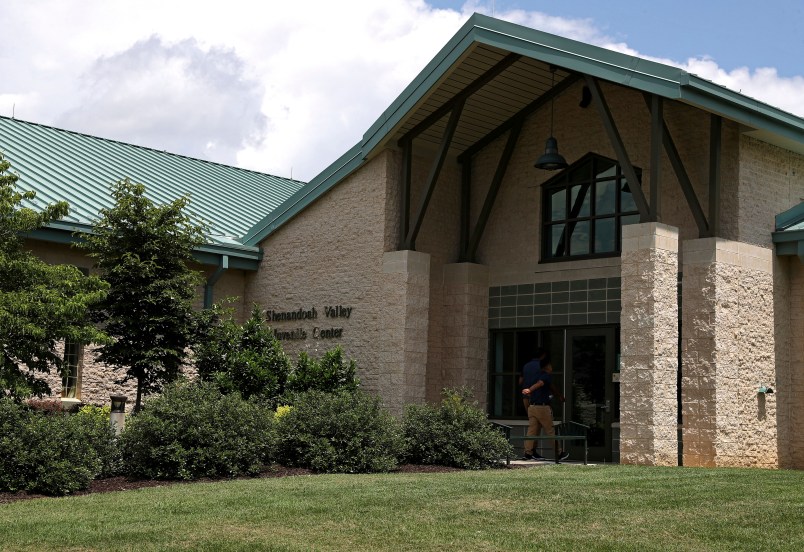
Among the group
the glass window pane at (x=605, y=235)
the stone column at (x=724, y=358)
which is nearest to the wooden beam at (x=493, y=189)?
the glass window pane at (x=605, y=235)

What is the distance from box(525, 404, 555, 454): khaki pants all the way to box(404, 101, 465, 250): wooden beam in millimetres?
3851

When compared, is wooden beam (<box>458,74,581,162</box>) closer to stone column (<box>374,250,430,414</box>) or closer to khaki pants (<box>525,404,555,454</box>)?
stone column (<box>374,250,430,414</box>)

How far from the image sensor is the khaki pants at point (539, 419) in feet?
61.6

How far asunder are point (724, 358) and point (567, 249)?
4.32 m

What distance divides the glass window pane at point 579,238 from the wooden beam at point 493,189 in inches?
68.5

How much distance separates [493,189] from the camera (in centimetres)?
2138

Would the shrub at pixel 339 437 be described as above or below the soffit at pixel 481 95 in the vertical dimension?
below

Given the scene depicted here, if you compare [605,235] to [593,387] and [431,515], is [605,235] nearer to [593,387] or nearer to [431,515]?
[593,387]

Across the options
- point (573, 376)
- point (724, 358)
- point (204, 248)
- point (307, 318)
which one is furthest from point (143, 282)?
point (724, 358)

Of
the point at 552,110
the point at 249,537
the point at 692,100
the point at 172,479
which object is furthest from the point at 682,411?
the point at 249,537

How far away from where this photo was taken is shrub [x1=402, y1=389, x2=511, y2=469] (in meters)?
16.4

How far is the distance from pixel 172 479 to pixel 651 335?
7357 millimetres

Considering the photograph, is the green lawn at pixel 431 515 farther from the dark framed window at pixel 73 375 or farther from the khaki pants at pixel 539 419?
the dark framed window at pixel 73 375

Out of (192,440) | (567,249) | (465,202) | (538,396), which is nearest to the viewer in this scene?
(192,440)
